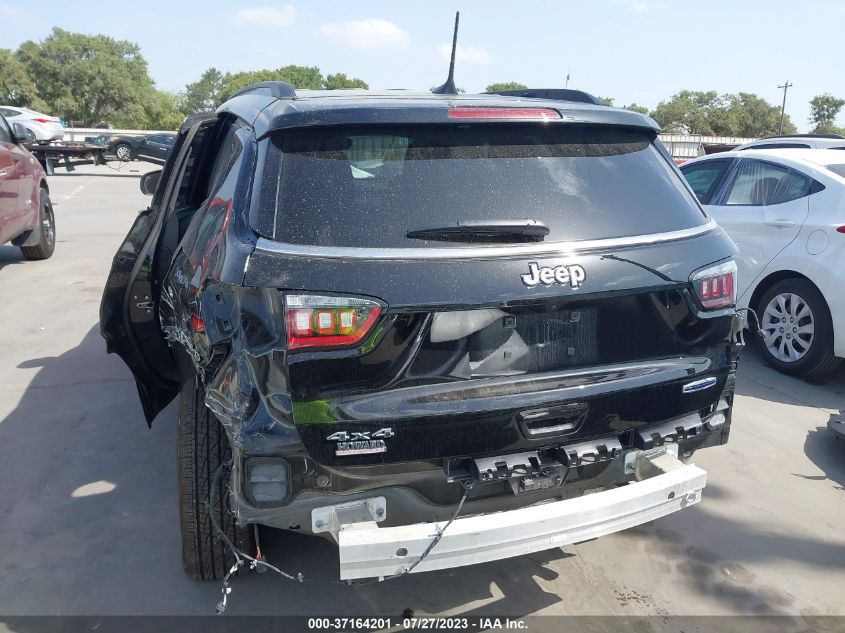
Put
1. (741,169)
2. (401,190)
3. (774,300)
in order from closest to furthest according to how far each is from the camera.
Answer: (401,190)
(774,300)
(741,169)

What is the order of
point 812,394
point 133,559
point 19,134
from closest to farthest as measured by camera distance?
1. point 133,559
2. point 812,394
3. point 19,134

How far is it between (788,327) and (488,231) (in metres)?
4.26

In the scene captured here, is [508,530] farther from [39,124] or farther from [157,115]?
[157,115]

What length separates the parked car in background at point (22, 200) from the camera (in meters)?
7.94

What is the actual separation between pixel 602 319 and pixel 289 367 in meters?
1.06

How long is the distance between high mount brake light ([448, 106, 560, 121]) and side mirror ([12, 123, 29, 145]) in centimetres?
790

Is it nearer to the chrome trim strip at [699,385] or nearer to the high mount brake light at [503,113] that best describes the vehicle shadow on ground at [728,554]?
the chrome trim strip at [699,385]

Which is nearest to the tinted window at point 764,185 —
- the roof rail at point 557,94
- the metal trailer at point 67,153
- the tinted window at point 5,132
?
the roof rail at point 557,94

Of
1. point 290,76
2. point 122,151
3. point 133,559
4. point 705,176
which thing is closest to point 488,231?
point 133,559

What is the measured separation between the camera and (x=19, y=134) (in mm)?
8711

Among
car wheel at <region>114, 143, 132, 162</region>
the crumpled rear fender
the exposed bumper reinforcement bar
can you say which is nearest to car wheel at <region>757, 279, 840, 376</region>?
the exposed bumper reinforcement bar

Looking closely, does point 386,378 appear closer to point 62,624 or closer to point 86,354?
point 62,624

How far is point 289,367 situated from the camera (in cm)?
219

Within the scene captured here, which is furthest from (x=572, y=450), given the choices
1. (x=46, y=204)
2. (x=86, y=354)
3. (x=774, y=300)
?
(x=46, y=204)
